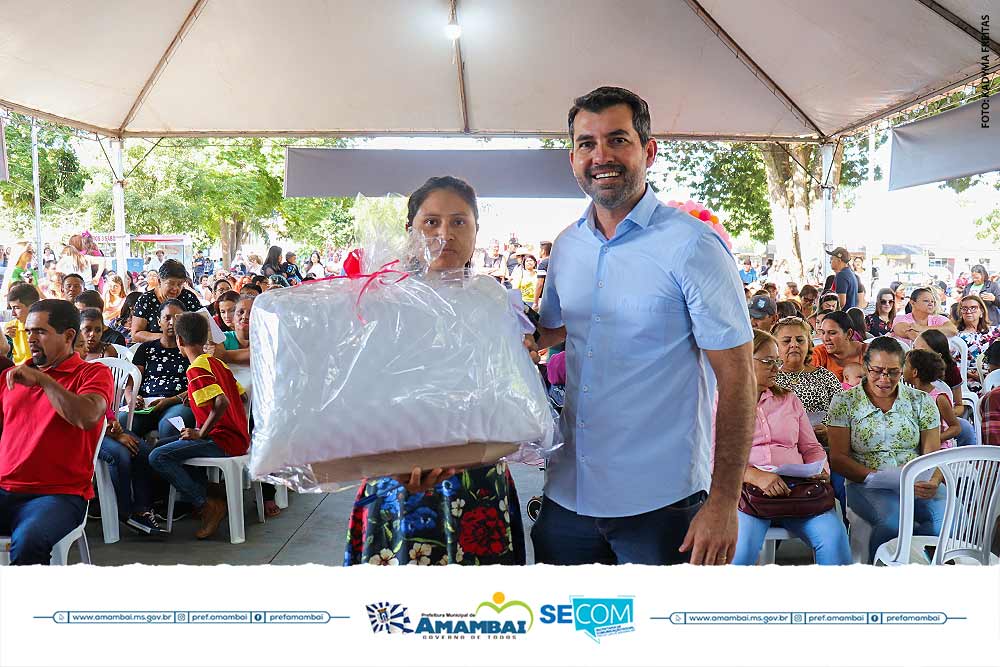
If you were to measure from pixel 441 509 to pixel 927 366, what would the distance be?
11.3ft

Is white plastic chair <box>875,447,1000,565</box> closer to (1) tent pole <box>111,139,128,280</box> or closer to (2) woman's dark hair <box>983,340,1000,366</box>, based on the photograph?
(2) woman's dark hair <box>983,340,1000,366</box>

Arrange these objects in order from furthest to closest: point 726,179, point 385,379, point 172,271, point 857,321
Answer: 1. point 726,179
2. point 172,271
3. point 857,321
4. point 385,379

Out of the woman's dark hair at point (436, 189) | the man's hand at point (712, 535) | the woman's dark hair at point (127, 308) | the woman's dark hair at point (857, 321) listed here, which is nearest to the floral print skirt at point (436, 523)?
the man's hand at point (712, 535)

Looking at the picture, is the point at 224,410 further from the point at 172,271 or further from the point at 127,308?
the point at 127,308

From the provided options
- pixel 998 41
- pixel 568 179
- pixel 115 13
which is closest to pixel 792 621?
pixel 998 41

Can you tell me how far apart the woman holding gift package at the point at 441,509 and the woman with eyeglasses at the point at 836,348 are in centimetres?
353

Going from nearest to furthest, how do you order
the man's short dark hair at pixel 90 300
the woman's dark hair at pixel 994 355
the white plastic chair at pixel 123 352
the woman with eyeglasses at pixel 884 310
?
the woman's dark hair at pixel 994 355, the white plastic chair at pixel 123 352, the man's short dark hair at pixel 90 300, the woman with eyeglasses at pixel 884 310

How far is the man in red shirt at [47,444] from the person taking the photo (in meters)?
2.80

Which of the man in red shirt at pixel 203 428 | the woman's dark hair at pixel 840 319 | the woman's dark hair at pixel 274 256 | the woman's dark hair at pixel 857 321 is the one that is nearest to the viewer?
the man in red shirt at pixel 203 428

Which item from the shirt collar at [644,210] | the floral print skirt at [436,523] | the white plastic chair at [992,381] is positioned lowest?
the white plastic chair at [992,381]

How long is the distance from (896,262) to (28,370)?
34954 mm

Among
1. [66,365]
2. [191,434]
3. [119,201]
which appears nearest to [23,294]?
[191,434]

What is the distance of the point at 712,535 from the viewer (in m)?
1.59

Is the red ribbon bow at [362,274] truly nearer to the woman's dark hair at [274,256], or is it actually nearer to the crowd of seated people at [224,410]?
the crowd of seated people at [224,410]
